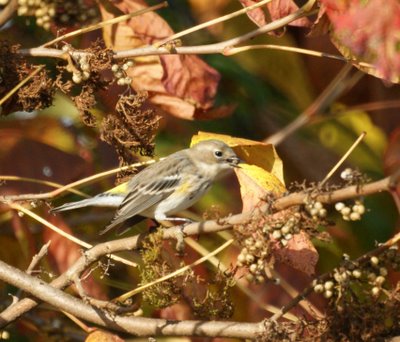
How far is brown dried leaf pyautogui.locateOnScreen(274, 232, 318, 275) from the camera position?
386 cm

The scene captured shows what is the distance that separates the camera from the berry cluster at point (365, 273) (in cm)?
336

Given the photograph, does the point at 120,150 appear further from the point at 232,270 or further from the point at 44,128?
the point at 44,128

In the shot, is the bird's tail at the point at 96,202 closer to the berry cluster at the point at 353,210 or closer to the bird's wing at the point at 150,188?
the bird's wing at the point at 150,188

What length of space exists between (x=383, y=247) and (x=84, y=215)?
9.32ft

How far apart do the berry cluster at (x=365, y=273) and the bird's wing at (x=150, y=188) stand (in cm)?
196

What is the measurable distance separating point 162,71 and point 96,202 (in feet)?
3.12

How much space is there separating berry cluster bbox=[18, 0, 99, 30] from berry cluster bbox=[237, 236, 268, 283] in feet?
4.38

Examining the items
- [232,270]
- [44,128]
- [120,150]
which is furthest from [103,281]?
[232,270]

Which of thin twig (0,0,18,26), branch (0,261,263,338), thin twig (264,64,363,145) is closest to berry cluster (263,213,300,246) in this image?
branch (0,261,263,338)

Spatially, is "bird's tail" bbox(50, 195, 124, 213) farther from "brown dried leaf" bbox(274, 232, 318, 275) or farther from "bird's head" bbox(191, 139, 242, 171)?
"brown dried leaf" bbox(274, 232, 318, 275)

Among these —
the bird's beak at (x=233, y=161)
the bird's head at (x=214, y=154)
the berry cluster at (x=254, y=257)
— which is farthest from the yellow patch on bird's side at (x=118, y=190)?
the berry cluster at (x=254, y=257)

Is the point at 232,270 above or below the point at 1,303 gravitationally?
above

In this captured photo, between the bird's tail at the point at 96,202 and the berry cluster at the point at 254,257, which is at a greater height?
the berry cluster at the point at 254,257

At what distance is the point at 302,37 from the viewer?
6.97 m
